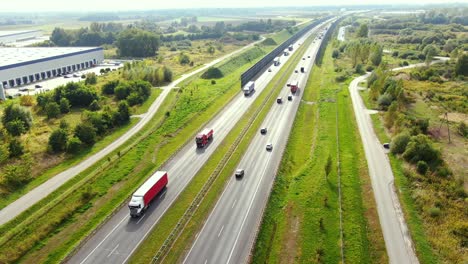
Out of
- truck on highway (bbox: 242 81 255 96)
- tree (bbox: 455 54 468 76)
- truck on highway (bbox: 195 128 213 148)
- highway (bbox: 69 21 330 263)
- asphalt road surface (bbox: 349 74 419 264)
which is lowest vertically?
highway (bbox: 69 21 330 263)

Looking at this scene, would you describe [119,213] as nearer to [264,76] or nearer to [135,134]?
[135,134]

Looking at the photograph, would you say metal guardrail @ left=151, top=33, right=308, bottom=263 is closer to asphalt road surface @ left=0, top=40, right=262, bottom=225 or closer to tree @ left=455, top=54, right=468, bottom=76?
asphalt road surface @ left=0, top=40, right=262, bottom=225

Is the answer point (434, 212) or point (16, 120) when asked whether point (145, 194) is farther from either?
point (16, 120)

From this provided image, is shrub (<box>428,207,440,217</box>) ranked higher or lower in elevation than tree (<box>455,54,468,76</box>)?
lower

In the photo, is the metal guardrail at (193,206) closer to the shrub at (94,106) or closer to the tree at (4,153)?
the tree at (4,153)

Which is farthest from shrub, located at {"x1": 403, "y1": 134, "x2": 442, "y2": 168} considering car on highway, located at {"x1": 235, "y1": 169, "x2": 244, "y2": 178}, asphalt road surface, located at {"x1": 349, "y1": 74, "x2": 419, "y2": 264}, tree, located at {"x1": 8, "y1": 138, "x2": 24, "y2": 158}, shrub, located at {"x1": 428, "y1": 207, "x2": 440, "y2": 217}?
tree, located at {"x1": 8, "y1": 138, "x2": 24, "y2": 158}

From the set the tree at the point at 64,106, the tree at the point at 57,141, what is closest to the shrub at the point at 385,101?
the tree at the point at 57,141
